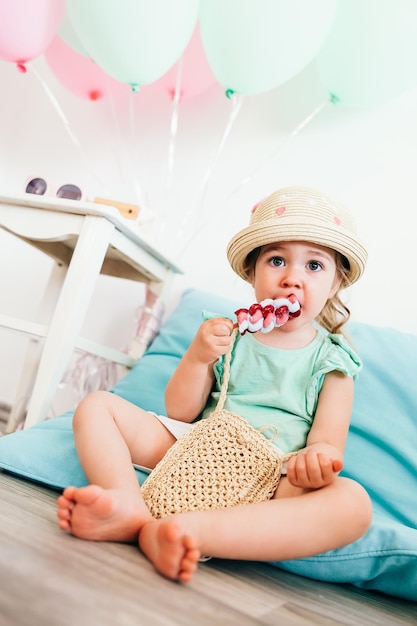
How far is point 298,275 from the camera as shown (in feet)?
2.90

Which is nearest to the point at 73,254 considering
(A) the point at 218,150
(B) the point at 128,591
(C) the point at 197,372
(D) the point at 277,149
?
(C) the point at 197,372

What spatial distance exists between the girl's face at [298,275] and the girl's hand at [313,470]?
27 cm

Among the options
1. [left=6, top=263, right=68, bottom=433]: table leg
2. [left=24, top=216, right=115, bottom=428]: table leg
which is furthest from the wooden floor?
[left=6, top=263, right=68, bottom=433]: table leg

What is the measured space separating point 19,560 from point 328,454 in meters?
0.41

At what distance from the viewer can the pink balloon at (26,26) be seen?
1.19 meters

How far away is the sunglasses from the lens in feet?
4.31

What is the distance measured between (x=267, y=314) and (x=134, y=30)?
0.71m

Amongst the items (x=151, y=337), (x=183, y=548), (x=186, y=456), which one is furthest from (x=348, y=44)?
(x=183, y=548)

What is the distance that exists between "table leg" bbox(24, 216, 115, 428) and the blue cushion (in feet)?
0.23

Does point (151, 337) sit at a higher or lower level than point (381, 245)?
lower

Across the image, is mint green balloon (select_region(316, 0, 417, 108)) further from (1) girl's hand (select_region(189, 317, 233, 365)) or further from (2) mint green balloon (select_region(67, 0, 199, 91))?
(1) girl's hand (select_region(189, 317, 233, 365))

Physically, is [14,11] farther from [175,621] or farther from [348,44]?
[175,621]

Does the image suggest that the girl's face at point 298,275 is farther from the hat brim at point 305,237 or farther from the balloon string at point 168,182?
the balloon string at point 168,182

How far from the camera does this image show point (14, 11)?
1186 mm
